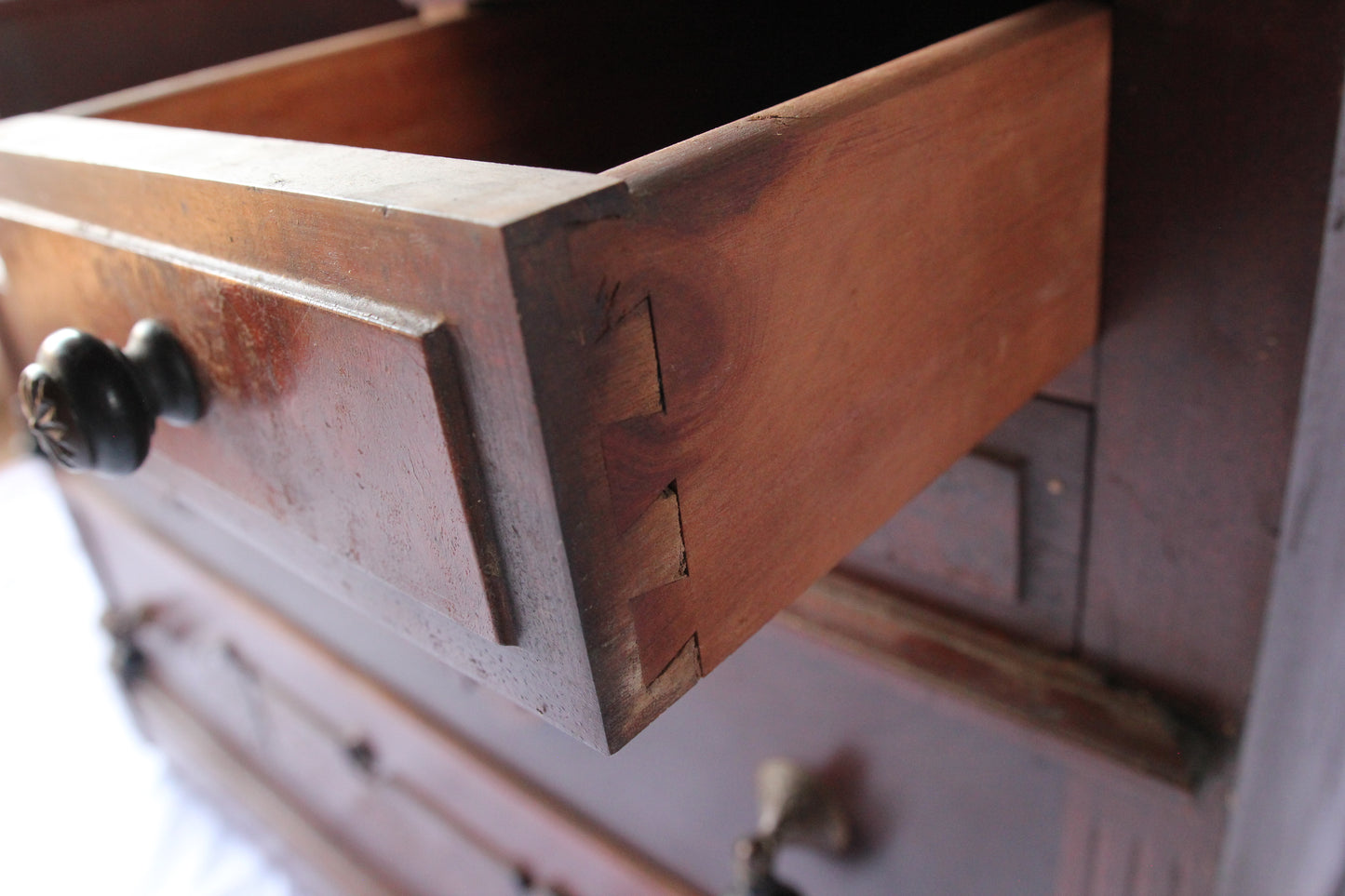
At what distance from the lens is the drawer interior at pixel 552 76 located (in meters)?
0.49

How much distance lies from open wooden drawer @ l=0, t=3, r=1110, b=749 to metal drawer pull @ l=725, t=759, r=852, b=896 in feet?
1.09

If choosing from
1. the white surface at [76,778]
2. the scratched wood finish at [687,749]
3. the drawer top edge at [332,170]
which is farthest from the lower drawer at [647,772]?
the drawer top edge at [332,170]

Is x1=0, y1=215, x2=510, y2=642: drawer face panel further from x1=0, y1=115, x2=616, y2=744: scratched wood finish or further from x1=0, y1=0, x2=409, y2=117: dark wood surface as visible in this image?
x1=0, y1=0, x2=409, y2=117: dark wood surface

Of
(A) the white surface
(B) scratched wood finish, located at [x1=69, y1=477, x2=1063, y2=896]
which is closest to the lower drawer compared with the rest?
(B) scratched wood finish, located at [x1=69, y1=477, x2=1063, y2=896]

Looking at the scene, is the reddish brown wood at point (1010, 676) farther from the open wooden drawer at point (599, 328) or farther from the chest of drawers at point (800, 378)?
the open wooden drawer at point (599, 328)

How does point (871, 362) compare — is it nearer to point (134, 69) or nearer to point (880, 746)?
point (880, 746)

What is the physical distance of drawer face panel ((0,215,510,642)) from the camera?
24cm

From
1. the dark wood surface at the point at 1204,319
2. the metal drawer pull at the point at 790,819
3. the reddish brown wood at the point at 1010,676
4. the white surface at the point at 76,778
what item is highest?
the dark wood surface at the point at 1204,319

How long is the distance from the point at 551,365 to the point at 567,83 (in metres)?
0.42

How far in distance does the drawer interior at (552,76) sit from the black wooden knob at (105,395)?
0.18m

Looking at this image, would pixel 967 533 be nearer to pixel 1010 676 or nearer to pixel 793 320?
pixel 1010 676

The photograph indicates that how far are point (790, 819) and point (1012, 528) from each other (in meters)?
0.25

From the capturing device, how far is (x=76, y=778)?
55.1 inches

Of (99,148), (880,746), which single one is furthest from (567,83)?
(880,746)
